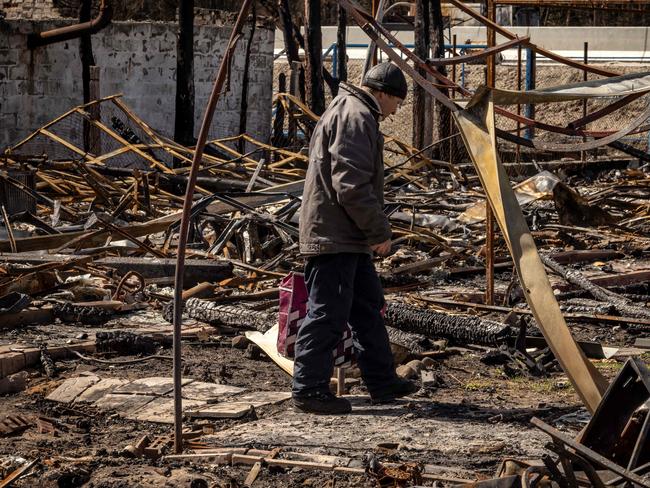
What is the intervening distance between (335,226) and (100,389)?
1.81m

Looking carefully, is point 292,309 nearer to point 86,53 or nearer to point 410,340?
point 410,340

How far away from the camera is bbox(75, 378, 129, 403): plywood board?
674 cm

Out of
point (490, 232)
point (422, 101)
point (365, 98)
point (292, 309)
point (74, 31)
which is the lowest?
point (292, 309)

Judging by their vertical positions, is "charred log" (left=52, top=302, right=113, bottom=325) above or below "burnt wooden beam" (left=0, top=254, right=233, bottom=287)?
below

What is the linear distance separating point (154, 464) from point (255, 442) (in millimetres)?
525

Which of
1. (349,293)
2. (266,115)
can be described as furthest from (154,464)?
(266,115)

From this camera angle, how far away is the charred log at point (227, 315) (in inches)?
331

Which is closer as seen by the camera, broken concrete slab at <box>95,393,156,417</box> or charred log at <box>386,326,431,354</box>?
broken concrete slab at <box>95,393,156,417</box>

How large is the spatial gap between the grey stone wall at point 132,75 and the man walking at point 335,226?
51.2ft

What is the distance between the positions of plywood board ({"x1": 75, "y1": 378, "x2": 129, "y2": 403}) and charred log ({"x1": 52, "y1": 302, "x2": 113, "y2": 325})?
1.97m

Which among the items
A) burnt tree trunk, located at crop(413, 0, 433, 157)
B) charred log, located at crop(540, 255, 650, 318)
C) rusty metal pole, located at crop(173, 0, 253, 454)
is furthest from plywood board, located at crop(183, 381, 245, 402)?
burnt tree trunk, located at crop(413, 0, 433, 157)

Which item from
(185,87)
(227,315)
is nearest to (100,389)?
(227,315)

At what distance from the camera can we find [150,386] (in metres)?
6.99

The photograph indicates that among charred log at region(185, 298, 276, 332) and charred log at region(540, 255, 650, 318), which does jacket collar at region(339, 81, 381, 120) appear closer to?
charred log at region(185, 298, 276, 332)
